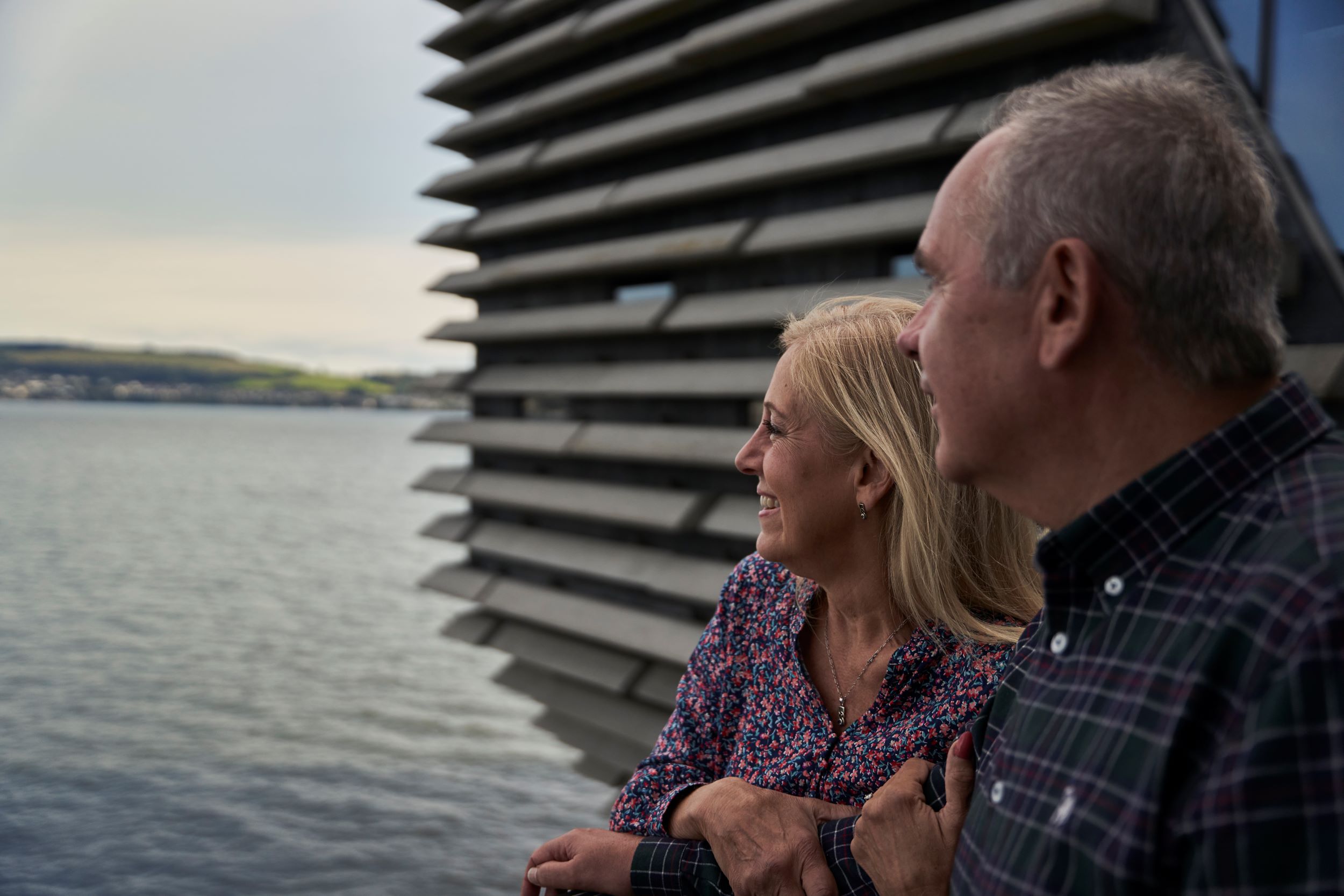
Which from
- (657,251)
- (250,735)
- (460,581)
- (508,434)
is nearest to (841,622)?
(657,251)

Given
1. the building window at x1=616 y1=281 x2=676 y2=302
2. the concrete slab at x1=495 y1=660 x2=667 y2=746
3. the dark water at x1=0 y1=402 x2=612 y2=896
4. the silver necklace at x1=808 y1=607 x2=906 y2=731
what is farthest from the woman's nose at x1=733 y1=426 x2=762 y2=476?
the dark water at x1=0 y1=402 x2=612 y2=896

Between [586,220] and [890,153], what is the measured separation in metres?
2.40

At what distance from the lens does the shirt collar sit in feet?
3.68

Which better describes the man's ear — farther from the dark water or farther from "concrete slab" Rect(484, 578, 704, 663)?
the dark water

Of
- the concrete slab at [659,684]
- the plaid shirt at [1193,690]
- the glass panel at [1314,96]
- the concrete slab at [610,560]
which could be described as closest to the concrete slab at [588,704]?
the concrete slab at [659,684]

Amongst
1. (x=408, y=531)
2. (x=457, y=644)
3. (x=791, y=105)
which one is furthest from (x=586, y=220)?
(x=408, y=531)

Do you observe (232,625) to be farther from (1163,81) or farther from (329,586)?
(1163,81)

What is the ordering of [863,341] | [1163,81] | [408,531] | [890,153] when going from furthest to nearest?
[408,531] → [890,153] → [863,341] → [1163,81]

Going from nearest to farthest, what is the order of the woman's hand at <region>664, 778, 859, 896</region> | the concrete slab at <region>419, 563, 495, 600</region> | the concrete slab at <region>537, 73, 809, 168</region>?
the woman's hand at <region>664, 778, 859, 896</region>
the concrete slab at <region>537, 73, 809, 168</region>
the concrete slab at <region>419, 563, 495, 600</region>

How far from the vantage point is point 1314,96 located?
295 cm

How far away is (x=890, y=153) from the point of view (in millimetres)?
3873

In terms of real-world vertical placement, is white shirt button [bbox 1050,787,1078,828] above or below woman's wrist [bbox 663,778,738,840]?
above

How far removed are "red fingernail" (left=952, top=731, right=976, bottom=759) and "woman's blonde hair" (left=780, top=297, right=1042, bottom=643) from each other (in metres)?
0.39

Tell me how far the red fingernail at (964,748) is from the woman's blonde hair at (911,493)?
39 cm
